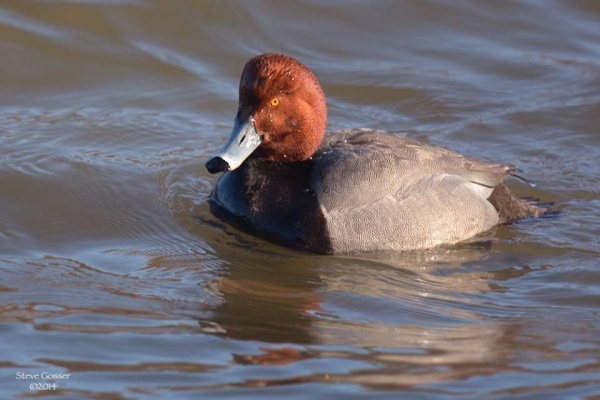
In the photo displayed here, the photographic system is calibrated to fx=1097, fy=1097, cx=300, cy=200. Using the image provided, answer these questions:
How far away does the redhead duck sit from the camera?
6578 mm

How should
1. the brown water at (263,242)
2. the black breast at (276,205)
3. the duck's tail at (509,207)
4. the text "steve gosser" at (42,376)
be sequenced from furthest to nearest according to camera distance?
1. the duck's tail at (509,207)
2. the black breast at (276,205)
3. the brown water at (263,242)
4. the text "steve gosser" at (42,376)

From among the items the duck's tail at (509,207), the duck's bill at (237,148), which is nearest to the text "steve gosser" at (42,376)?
the duck's bill at (237,148)

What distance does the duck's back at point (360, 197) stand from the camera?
6562 millimetres

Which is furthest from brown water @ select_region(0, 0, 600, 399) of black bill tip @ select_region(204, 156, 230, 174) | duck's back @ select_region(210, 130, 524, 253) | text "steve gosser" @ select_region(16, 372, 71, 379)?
black bill tip @ select_region(204, 156, 230, 174)

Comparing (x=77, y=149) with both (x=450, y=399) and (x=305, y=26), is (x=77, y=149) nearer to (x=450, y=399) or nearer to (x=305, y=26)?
(x=305, y=26)

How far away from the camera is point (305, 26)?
10680 mm

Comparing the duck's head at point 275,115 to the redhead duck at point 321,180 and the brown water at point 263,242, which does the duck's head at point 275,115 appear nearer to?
the redhead duck at point 321,180

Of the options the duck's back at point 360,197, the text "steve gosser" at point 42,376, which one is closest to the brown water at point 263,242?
the text "steve gosser" at point 42,376

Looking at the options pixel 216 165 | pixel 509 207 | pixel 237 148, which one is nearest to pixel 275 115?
pixel 237 148

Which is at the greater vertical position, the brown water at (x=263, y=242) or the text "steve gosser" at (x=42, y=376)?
the brown water at (x=263, y=242)

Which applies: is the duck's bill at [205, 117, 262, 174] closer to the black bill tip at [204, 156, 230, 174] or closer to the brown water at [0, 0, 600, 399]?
the black bill tip at [204, 156, 230, 174]

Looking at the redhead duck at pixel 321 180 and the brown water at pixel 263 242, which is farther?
→ the redhead duck at pixel 321 180

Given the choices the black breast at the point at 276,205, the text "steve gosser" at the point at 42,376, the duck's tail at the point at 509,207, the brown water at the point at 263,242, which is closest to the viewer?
the text "steve gosser" at the point at 42,376

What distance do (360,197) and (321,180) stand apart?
256 mm
